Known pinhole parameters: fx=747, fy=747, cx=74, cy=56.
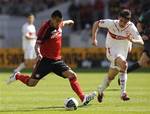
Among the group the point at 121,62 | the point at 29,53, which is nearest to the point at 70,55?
the point at 29,53

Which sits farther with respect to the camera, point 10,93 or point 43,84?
point 43,84

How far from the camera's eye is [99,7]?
40344 mm

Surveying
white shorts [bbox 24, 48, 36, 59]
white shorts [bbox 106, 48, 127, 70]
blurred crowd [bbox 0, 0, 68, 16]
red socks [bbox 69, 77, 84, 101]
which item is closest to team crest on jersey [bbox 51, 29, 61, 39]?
red socks [bbox 69, 77, 84, 101]

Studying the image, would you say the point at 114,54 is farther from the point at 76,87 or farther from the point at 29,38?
the point at 29,38

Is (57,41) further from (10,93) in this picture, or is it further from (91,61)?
(91,61)

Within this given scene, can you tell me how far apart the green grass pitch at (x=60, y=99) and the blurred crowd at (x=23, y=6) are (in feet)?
56.0

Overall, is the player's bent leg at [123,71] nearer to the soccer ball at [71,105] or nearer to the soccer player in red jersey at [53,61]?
the soccer player in red jersey at [53,61]

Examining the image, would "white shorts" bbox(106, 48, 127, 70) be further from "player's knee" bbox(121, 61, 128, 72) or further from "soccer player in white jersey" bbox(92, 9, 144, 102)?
"player's knee" bbox(121, 61, 128, 72)

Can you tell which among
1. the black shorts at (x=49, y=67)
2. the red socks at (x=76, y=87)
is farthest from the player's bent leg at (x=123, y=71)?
the black shorts at (x=49, y=67)

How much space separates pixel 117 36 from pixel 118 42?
0.55ft

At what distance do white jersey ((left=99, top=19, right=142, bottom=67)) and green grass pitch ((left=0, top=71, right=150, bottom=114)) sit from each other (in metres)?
1.17

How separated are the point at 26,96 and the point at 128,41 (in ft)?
10.6

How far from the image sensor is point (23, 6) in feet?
140

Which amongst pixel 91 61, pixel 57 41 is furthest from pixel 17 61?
pixel 57 41
